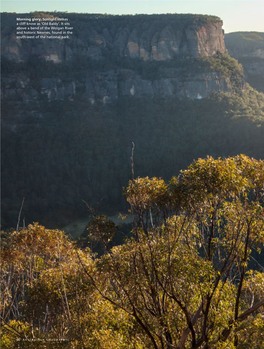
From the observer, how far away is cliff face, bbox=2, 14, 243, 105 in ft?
265

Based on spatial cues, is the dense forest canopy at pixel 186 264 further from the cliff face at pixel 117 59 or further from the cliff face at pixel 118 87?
the cliff face at pixel 118 87

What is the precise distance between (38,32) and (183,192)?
76739 mm

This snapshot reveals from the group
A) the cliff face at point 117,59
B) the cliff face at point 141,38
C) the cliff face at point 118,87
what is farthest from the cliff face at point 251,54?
the cliff face at point 118,87

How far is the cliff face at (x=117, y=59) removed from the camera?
265 ft

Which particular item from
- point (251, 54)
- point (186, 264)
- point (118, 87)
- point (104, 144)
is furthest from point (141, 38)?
point (186, 264)

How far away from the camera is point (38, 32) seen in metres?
77.1

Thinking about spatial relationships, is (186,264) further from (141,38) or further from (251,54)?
(251,54)

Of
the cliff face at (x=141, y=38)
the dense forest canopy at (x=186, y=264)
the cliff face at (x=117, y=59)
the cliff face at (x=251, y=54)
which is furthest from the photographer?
the cliff face at (x=251, y=54)

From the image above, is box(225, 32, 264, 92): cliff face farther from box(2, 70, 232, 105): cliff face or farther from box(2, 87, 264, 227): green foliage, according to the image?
box(2, 70, 232, 105): cliff face

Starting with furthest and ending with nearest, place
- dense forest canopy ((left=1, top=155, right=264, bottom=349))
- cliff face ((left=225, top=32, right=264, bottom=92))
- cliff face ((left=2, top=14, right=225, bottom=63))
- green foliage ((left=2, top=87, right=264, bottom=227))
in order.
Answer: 1. cliff face ((left=225, top=32, right=264, bottom=92))
2. cliff face ((left=2, top=14, right=225, bottom=63))
3. green foliage ((left=2, top=87, right=264, bottom=227))
4. dense forest canopy ((left=1, top=155, right=264, bottom=349))

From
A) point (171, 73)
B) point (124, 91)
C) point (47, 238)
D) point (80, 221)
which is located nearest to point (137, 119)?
point (124, 91)

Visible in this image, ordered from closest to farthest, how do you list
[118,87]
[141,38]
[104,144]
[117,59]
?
[104,144], [118,87], [117,59], [141,38]

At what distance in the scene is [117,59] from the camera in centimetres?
9075

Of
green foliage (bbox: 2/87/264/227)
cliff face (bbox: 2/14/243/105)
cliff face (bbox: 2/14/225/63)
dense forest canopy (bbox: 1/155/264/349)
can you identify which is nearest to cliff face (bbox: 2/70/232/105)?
Answer: cliff face (bbox: 2/14/243/105)
